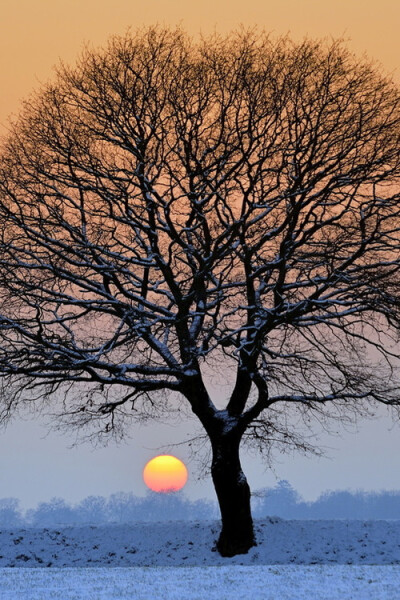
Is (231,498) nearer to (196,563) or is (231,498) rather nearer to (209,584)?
(196,563)

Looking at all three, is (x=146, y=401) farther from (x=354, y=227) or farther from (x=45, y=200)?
(x=354, y=227)

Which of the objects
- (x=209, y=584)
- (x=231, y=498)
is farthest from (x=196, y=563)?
(x=209, y=584)

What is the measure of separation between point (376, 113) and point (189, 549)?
13.3 metres

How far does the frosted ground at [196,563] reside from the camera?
12664 millimetres

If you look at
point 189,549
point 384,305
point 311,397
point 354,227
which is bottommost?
point 189,549

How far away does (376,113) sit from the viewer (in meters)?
20.8

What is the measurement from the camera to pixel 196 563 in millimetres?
20219

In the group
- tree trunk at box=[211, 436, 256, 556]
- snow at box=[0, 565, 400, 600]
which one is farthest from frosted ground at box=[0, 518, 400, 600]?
tree trunk at box=[211, 436, 256, 556]

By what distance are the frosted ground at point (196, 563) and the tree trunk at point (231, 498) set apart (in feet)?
1.46

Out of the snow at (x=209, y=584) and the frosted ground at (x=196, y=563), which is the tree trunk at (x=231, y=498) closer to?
the frosted ground at (x=196, y=563)

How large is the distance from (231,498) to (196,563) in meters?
2.01

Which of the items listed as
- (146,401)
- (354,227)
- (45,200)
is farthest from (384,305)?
(45,200)

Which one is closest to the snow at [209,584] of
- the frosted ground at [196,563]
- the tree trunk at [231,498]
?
the frosted ground at [196,563]

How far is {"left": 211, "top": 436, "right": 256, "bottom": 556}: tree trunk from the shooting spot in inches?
816
